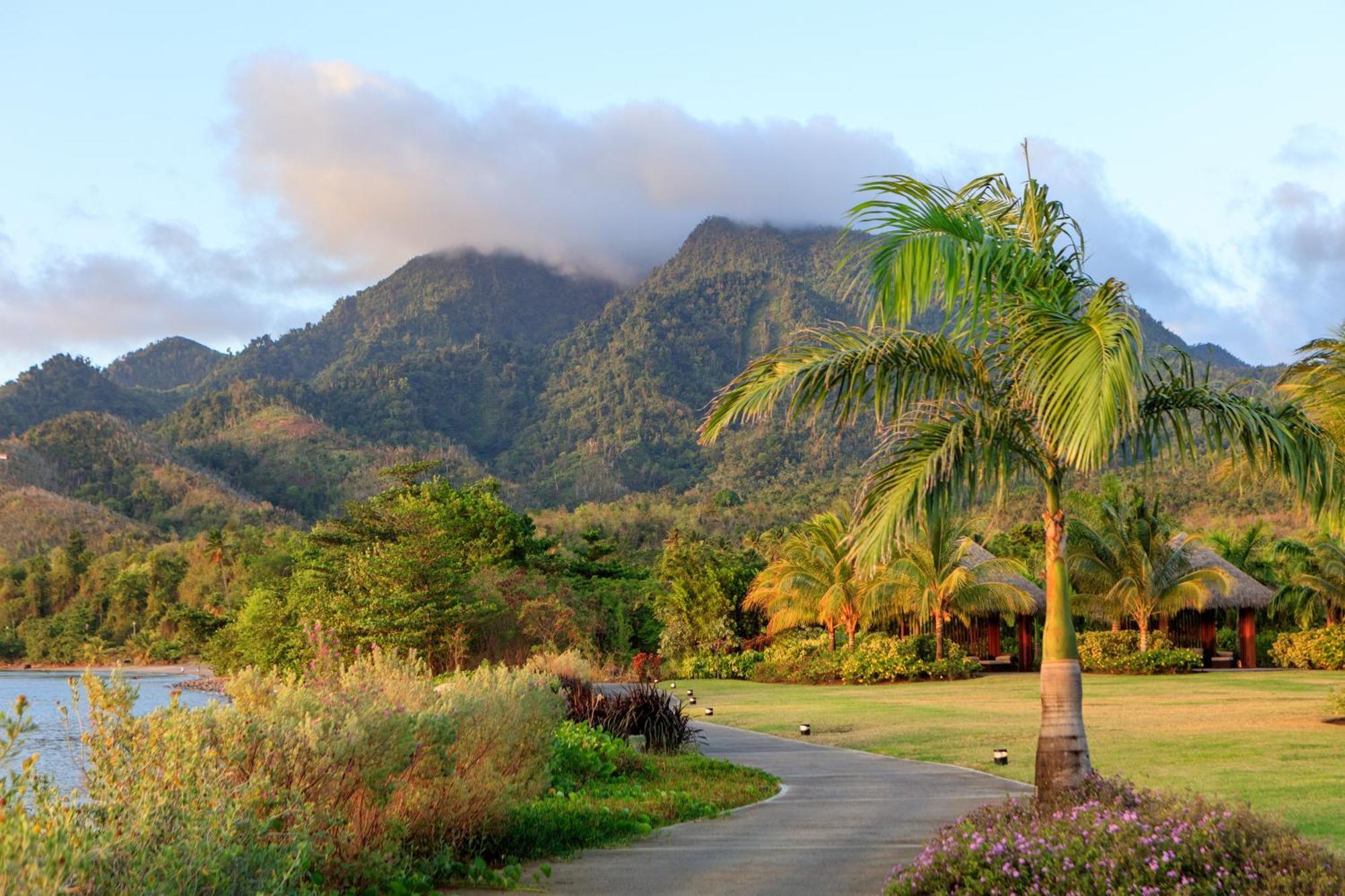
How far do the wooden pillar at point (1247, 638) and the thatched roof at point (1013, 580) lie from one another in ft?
19.4

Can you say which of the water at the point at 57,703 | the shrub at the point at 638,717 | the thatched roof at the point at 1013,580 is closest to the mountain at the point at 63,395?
the water at the point at 57,703

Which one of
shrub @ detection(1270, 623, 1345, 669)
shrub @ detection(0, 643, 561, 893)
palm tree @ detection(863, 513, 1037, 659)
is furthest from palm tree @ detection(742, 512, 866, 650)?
shrub @ detection(0, 643, 561, 893)

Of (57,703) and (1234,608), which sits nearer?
(57,703)

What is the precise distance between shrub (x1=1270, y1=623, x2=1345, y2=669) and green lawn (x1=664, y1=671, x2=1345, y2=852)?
1217 mm

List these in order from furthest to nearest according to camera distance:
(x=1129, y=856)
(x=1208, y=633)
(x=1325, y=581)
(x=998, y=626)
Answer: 1. (x=998, y=626)
2. (x=1208, y=633)
3. (x=1325, y=581)
4. (x=1129, y=856)

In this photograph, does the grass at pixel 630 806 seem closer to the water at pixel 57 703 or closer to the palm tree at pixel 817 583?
the water at pixel 57 703

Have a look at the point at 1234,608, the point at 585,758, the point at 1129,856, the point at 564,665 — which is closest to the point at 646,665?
the point at 564,665

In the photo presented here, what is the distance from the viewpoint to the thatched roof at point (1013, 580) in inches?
1388

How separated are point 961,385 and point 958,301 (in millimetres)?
644

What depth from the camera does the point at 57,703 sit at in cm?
645

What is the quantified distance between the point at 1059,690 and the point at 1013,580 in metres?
29.2

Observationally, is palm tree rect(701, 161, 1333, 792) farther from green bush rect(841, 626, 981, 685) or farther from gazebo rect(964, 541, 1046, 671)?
gazebo rect(964, 541, 1046, 671)

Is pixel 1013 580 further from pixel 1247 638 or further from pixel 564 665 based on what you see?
pixel 564 665

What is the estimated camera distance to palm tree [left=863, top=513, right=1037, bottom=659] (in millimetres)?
32438
